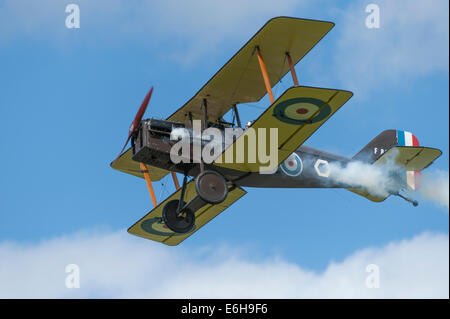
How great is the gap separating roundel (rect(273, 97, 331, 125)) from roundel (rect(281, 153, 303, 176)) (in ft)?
6.43

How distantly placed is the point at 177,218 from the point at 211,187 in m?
1.43

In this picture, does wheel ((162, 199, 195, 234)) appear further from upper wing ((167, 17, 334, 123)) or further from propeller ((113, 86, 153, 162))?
upper wing ((167, 17, 334, 123))

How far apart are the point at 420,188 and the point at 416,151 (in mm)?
1067

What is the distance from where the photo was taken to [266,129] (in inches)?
653

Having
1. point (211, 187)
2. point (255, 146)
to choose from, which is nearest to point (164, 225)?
point (211, 187)

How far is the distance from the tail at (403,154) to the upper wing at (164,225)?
2.87 m

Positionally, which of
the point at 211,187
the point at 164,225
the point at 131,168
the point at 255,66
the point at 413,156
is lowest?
the point at 211,187

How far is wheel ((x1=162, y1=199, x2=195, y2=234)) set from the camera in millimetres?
17859

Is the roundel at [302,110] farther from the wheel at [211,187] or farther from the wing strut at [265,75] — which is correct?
the wheel at [211,187]

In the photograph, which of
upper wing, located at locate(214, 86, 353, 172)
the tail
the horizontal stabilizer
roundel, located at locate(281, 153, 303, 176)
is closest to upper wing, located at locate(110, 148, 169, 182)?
upper wing, located at locate(214, 86, 353, 172)

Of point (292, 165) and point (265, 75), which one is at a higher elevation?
point (265, 75)

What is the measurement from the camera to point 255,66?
17781mm

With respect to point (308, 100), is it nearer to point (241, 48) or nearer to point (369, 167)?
point (241, 48)

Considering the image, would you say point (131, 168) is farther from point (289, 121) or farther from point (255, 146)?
point (289, 121)
